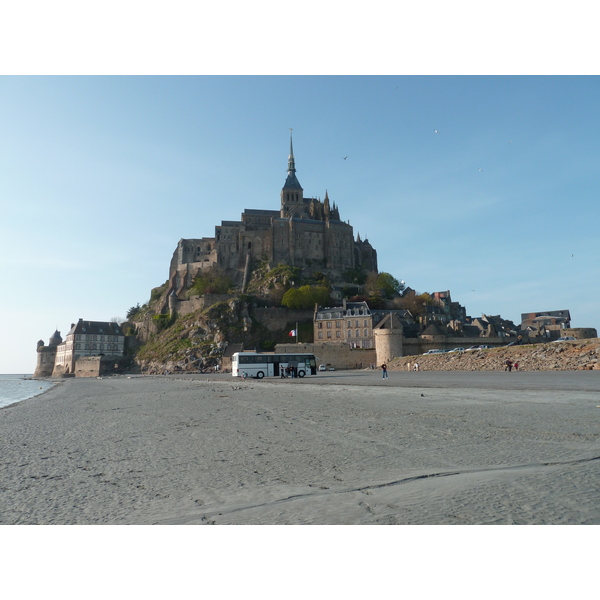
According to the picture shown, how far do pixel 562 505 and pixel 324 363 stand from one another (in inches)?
2079

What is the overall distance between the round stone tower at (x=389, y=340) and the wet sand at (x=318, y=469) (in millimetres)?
41102

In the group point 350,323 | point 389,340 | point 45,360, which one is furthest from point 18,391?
point 45,360

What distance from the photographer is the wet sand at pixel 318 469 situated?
445 cm

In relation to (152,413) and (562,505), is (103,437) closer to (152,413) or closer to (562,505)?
(152,413)

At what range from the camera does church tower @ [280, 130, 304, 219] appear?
91875 millimetres

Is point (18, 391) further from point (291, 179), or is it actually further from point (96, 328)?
point (291, 179)

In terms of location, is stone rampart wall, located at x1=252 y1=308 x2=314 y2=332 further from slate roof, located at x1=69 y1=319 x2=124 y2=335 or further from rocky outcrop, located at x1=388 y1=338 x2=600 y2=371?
slate roof, located at x1=69 y1=319 x2=124 y2=335

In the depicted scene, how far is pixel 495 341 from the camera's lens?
56.2 m

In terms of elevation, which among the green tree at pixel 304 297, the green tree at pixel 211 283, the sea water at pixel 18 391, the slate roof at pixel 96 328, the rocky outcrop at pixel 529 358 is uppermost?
the green tree at pixel 211 283

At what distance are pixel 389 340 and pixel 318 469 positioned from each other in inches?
1896

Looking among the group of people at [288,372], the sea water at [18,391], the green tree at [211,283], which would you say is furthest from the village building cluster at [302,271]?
the group of people at [288,372]

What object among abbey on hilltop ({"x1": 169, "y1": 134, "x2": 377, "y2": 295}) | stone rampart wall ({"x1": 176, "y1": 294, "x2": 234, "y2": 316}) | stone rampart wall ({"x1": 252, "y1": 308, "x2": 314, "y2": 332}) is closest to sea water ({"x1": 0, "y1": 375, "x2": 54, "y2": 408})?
stone rampart wall ({"x1": 176, "y1": 294, "x2": 234, "y2": 316})

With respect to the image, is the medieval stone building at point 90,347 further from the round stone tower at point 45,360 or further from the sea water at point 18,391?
the sea water at point 18,391

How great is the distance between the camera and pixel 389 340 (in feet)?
175
